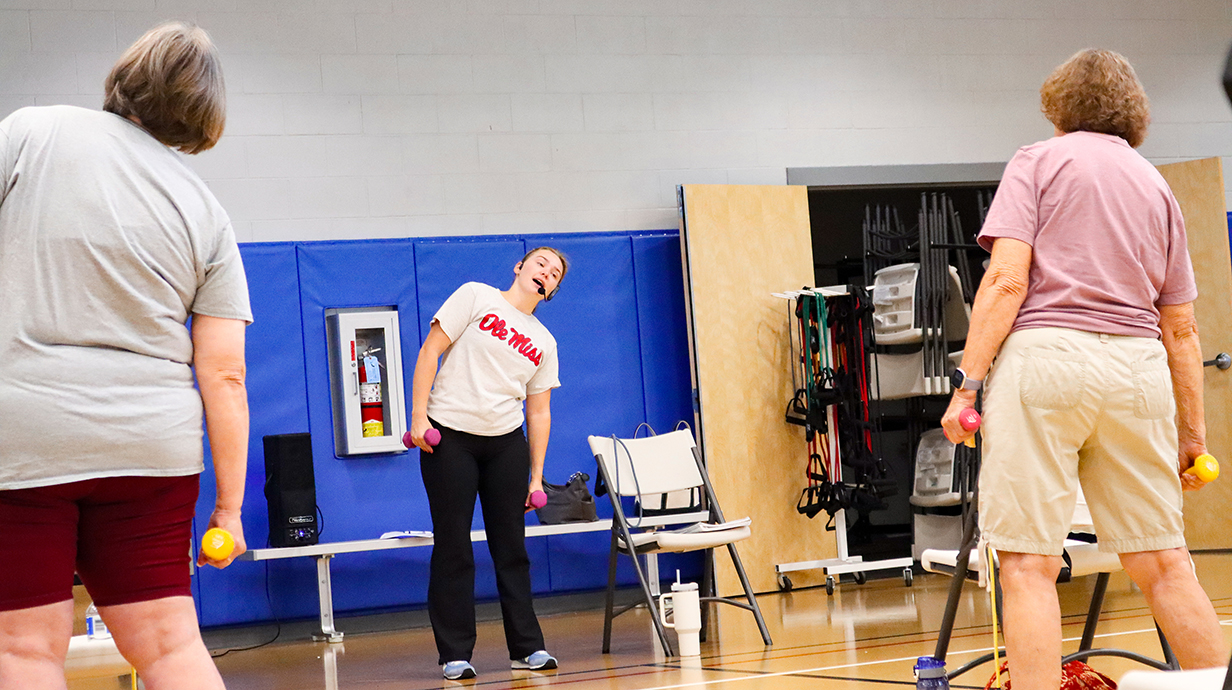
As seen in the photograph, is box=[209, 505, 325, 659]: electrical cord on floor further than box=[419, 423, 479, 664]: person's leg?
Yes

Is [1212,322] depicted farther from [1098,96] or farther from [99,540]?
[99,540]

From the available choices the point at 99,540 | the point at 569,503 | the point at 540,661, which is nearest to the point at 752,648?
the point at 540,661

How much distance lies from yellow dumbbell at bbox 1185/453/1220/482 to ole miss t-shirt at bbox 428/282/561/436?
2.37 m

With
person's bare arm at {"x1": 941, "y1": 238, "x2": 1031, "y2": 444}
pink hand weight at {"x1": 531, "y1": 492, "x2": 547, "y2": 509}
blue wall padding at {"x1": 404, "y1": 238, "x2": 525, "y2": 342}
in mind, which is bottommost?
pink hand weight at {"x1": 531, "y1": 492, "x2": 547, "y2": 509}

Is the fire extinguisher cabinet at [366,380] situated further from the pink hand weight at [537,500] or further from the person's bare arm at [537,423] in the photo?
the pink hand weight at [537,500]

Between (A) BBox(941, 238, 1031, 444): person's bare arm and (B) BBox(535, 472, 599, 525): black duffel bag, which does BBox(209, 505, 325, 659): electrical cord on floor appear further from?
(A) BBox(941, 238, 1031, 444): person's bare arm

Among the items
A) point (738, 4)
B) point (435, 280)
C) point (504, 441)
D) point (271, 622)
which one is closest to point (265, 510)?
point (271, 622)

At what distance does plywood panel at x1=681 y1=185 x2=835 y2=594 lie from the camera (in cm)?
683

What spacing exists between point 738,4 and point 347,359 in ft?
11.2

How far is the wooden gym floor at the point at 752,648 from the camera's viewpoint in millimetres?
3580

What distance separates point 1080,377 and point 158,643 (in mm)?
1679

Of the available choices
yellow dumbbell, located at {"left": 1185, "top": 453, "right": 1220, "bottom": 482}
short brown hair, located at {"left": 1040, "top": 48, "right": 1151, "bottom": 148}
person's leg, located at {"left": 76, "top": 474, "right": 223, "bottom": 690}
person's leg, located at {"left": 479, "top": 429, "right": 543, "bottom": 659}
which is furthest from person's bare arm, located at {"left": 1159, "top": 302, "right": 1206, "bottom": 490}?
person's leg, located at {"left": 479, "top": 429, "right": 543, "bottom": 659}

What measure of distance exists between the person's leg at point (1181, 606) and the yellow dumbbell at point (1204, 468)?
0.22 meters

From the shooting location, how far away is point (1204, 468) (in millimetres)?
2473
